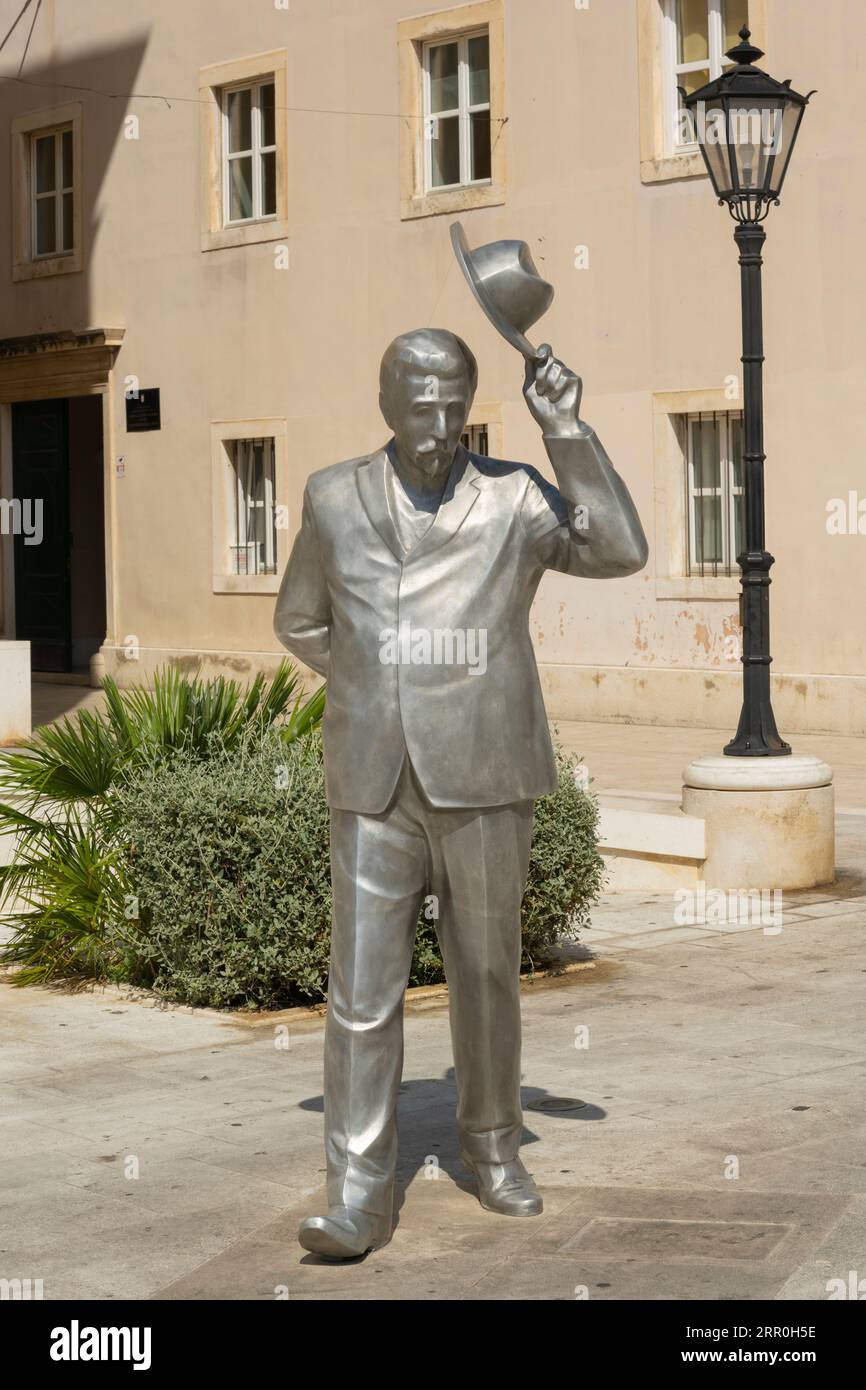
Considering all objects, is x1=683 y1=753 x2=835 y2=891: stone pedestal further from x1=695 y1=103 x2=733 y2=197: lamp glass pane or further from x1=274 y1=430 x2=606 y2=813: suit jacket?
x1=274 y1=430 x2=606 y2=813: suit jacket

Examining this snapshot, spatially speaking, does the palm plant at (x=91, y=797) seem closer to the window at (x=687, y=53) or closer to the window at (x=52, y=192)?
the window at (x=687, y=53)

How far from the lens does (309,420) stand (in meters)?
19.3

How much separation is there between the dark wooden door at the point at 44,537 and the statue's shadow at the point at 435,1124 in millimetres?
17313

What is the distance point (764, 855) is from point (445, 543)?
4911 mm

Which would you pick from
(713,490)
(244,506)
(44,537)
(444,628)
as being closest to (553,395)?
(444,628)

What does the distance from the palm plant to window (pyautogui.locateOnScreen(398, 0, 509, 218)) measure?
10552mm

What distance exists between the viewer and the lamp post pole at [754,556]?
930cm

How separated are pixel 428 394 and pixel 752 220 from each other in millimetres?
5643

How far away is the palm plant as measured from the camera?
754cm

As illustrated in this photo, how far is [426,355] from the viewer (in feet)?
14.5

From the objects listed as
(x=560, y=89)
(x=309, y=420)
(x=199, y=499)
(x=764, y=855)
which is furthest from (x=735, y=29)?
(x=764, y=855)

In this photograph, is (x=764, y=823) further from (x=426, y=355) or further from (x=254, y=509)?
(x=254, y=509)

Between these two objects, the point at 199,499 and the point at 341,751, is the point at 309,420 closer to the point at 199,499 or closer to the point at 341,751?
the point at 199,499

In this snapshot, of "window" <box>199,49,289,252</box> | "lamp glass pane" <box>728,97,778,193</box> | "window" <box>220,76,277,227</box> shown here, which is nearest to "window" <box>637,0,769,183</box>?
"window" <box>199,49,289,252</box>
